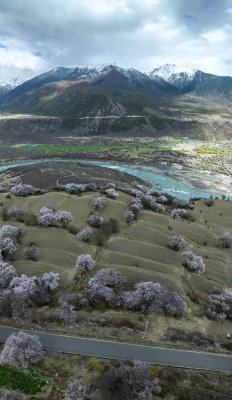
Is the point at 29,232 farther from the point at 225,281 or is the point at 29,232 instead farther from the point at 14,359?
the point at 225,281

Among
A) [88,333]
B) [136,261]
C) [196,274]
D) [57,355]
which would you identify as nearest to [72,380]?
[57,355]

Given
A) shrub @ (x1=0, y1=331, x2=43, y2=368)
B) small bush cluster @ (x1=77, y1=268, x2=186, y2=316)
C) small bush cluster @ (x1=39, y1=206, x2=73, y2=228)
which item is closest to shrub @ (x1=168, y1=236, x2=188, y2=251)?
small bush cluster @ (x1=77, y1=268, x2=186, y2=316)

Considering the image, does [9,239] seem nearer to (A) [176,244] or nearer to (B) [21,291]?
(B) [21,291]

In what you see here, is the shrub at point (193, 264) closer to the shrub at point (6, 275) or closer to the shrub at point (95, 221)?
the shrub at point (95, 221)

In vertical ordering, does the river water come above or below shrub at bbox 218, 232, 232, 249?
above

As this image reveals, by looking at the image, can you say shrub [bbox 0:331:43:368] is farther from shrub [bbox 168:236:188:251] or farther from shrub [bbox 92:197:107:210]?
shrub [bbox 92:197:107:210]

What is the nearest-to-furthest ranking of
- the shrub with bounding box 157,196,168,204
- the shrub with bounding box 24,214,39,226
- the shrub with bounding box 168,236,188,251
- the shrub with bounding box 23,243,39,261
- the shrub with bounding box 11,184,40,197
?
the shrub with bounding box 23,243,39,261 < the shrub with bounding box 168,236,188,251 < the shrub with bounding box 24,214,39,226 < the shrub with bounding box 11,184,40,197 < the shrub with bounding box 157,196,168,204
